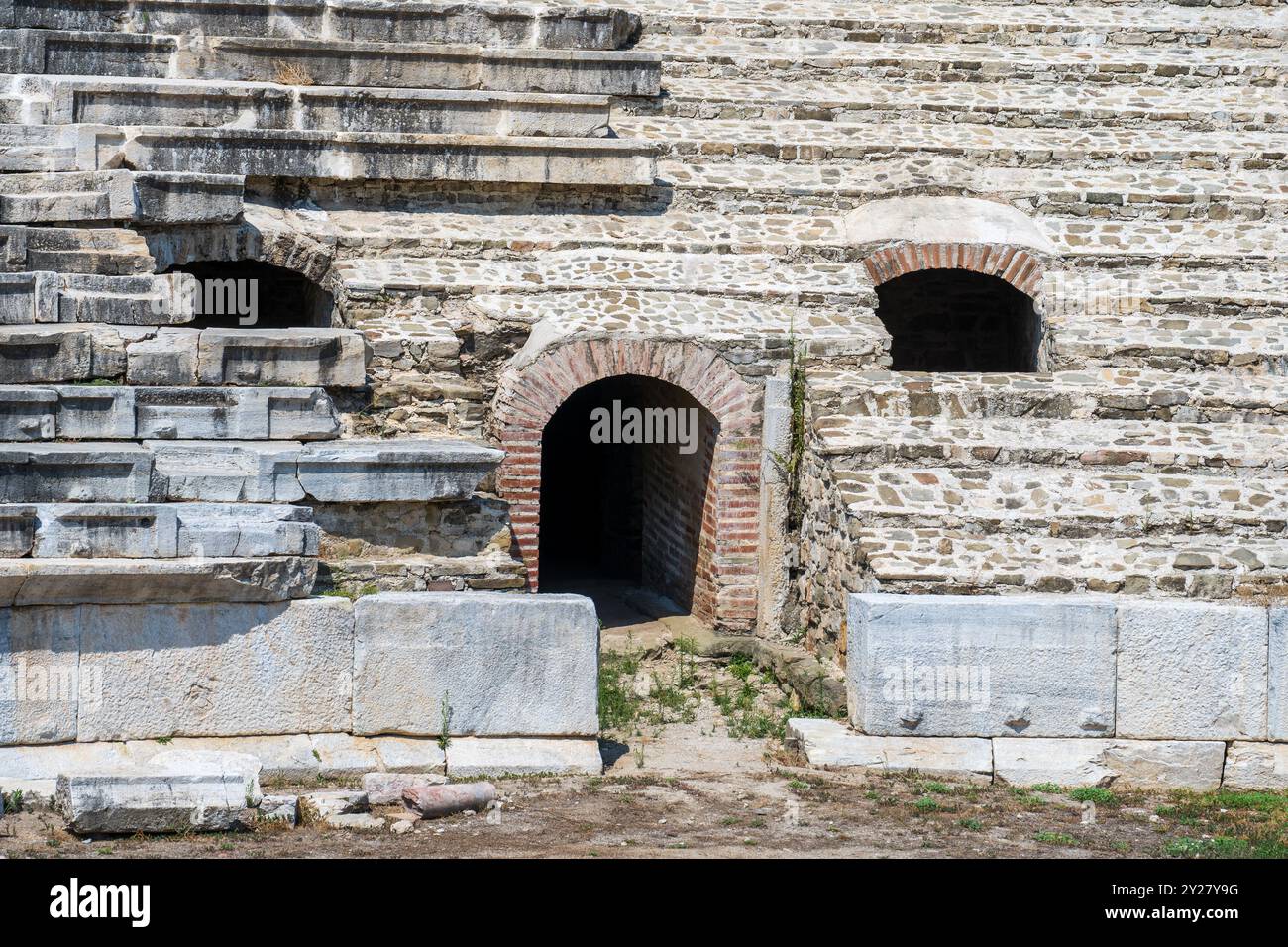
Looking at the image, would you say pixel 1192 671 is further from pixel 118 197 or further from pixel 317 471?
pixel 118 197

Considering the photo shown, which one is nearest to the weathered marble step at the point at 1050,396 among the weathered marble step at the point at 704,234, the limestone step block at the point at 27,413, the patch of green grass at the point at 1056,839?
the weathered marble step at the point at 704,234

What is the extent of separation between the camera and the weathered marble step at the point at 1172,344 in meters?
12.8

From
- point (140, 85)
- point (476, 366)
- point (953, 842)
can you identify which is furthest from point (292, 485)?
point (140, 85)

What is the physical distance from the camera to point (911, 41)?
1538 cm

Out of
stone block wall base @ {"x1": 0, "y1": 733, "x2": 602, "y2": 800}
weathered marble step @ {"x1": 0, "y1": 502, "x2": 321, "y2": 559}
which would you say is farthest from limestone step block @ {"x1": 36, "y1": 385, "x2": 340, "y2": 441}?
stone block wall base @ {"x1": 0, "y1": 733, "x2": 602, "y2": 800}

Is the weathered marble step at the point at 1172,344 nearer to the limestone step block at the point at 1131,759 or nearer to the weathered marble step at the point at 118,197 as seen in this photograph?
the limestone step block at the point at 1131,759

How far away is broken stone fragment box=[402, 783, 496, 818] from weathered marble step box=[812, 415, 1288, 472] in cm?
410

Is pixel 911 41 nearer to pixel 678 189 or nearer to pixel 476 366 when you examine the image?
pixel 678 189

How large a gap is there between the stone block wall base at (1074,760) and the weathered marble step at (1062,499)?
1874mm

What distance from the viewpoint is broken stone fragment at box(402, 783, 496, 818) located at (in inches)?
324

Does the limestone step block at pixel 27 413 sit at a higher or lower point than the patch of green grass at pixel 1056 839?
higher

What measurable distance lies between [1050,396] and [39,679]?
690 centimetres

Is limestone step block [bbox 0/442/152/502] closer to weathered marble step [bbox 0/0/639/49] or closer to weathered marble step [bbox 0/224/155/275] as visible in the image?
weathered marble step [bbox 0/224/155/275]

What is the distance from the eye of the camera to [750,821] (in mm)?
8461
